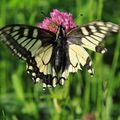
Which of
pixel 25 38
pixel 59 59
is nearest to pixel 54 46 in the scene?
pixel 59 59

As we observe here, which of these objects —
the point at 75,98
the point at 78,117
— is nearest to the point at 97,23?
the point at 78,117

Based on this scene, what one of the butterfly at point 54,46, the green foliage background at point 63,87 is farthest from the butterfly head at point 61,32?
the green foliage background at point 63,87

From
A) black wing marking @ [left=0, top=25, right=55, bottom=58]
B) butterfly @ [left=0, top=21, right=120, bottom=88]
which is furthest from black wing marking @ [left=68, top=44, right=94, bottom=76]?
black wing marking @ [left=0, top=25, right=55, bottom=58]

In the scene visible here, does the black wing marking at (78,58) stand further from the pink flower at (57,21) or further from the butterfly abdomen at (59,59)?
the pink flower at (57,21)

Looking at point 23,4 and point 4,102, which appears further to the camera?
point 23,4

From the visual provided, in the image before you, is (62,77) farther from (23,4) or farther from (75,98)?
(23,4)
